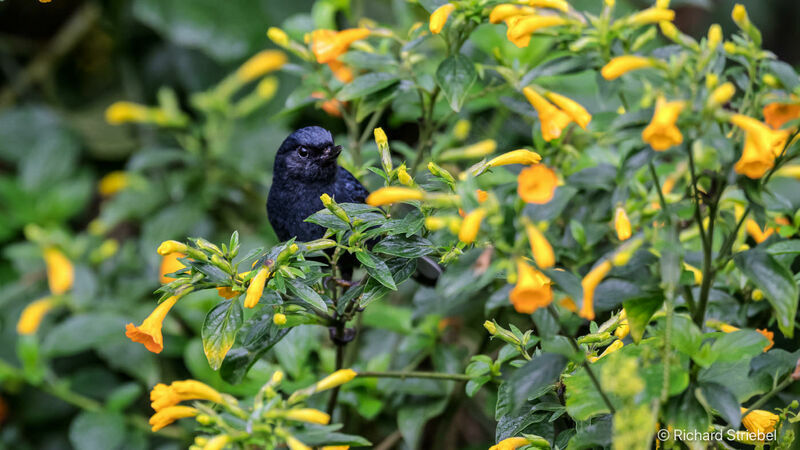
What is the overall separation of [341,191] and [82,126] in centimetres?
234

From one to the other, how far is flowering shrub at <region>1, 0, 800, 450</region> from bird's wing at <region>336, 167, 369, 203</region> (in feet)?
0.25

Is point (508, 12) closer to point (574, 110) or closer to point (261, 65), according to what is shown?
point (574, 110)

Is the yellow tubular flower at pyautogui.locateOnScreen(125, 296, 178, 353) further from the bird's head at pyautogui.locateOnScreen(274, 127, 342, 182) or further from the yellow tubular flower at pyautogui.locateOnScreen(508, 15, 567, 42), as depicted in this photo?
the yellow tubular flower at pyautogui.locateOnScreen(508, 15, 567, 42)

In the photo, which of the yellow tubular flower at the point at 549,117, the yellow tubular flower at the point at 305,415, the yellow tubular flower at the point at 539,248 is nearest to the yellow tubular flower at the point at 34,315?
the yellow tubular flower at the point at 305,415

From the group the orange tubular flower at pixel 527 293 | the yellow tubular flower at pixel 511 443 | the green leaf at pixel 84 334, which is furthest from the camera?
the green leaf at pixel 84 334

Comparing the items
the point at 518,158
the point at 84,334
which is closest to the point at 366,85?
the point at 518,158

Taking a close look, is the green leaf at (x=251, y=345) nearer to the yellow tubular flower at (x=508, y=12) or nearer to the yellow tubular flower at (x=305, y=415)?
the yellow tubular flower at (x=305, y=415)

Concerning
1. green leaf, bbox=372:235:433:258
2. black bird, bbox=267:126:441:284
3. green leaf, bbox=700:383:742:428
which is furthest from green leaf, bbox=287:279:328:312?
green leaf, bbox=700:383:742:428

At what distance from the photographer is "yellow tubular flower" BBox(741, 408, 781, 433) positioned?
997mm

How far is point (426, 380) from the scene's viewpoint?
1.43 m

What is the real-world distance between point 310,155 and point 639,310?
0.55 metres

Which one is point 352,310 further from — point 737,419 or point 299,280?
point 737,419

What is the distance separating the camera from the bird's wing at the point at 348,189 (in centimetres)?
121

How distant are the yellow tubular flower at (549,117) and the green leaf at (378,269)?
0.89 ft
